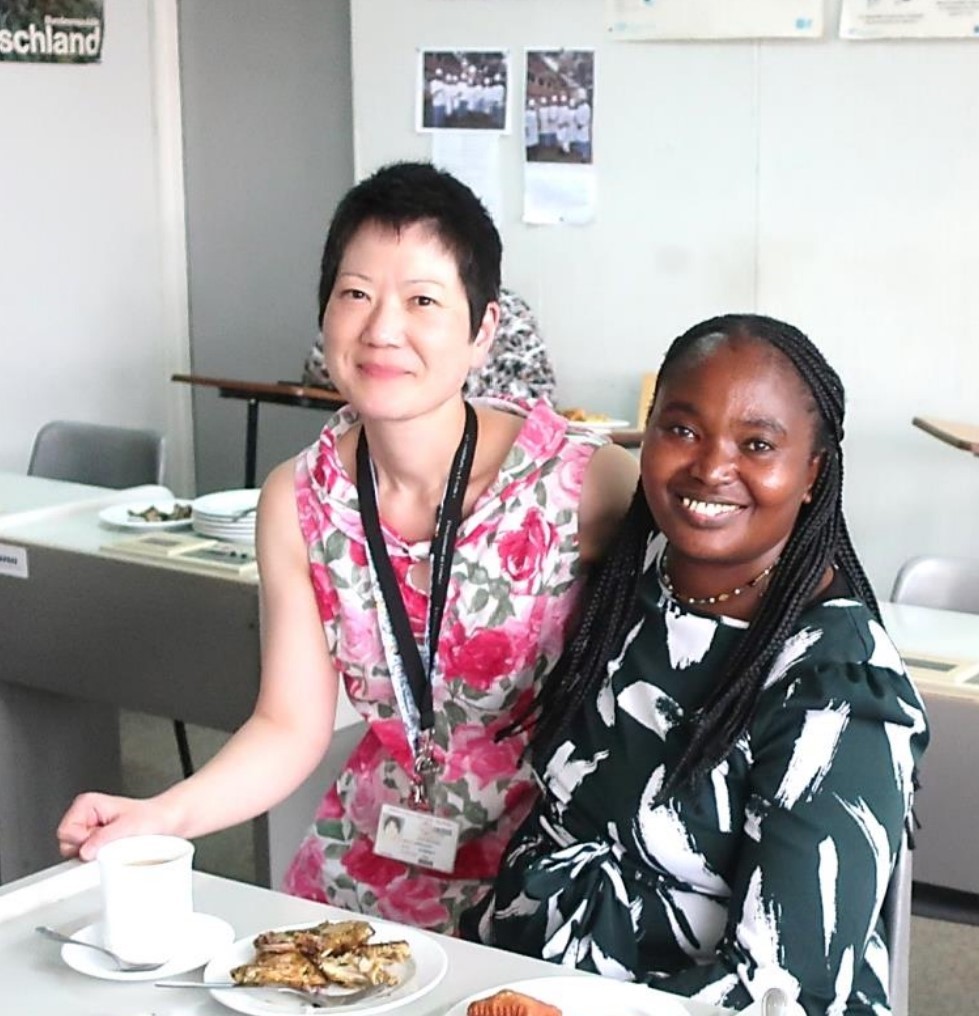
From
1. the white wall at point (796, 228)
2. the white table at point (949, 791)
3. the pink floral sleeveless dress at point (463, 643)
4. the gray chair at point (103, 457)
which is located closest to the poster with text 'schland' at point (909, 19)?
the white wall at point (796, 228)

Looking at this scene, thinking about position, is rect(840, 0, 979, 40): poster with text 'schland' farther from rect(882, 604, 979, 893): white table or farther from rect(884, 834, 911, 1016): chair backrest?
rect(884, 834, 911, 1016): chair backrest

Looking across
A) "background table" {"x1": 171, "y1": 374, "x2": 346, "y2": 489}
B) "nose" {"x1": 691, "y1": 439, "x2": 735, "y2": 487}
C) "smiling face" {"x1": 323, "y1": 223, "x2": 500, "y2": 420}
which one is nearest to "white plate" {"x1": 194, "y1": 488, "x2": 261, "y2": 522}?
"background table" {"x1": 171, "y1": 374, "x2": 346, "y2": 489}

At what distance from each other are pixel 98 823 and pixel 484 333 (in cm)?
63

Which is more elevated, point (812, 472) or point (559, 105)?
point (559, 105)

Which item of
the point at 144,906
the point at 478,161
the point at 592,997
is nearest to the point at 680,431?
the point at 592,997

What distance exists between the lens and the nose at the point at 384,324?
1702 mm

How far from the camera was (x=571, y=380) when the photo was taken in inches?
184

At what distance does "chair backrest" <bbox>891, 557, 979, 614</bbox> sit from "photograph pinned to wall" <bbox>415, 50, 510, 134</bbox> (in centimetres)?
234

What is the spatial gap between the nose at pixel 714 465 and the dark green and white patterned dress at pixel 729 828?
0.46ft

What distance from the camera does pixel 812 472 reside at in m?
1.53

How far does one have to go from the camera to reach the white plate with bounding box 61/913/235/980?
135 cm

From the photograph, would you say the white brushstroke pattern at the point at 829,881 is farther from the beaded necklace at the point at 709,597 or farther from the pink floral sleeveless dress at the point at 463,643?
the pink floral sleeveless dress at the point at 463,643

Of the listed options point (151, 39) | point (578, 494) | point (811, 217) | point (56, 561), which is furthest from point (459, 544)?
point (151, 39)

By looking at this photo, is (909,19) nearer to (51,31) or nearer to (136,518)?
(136,518)
